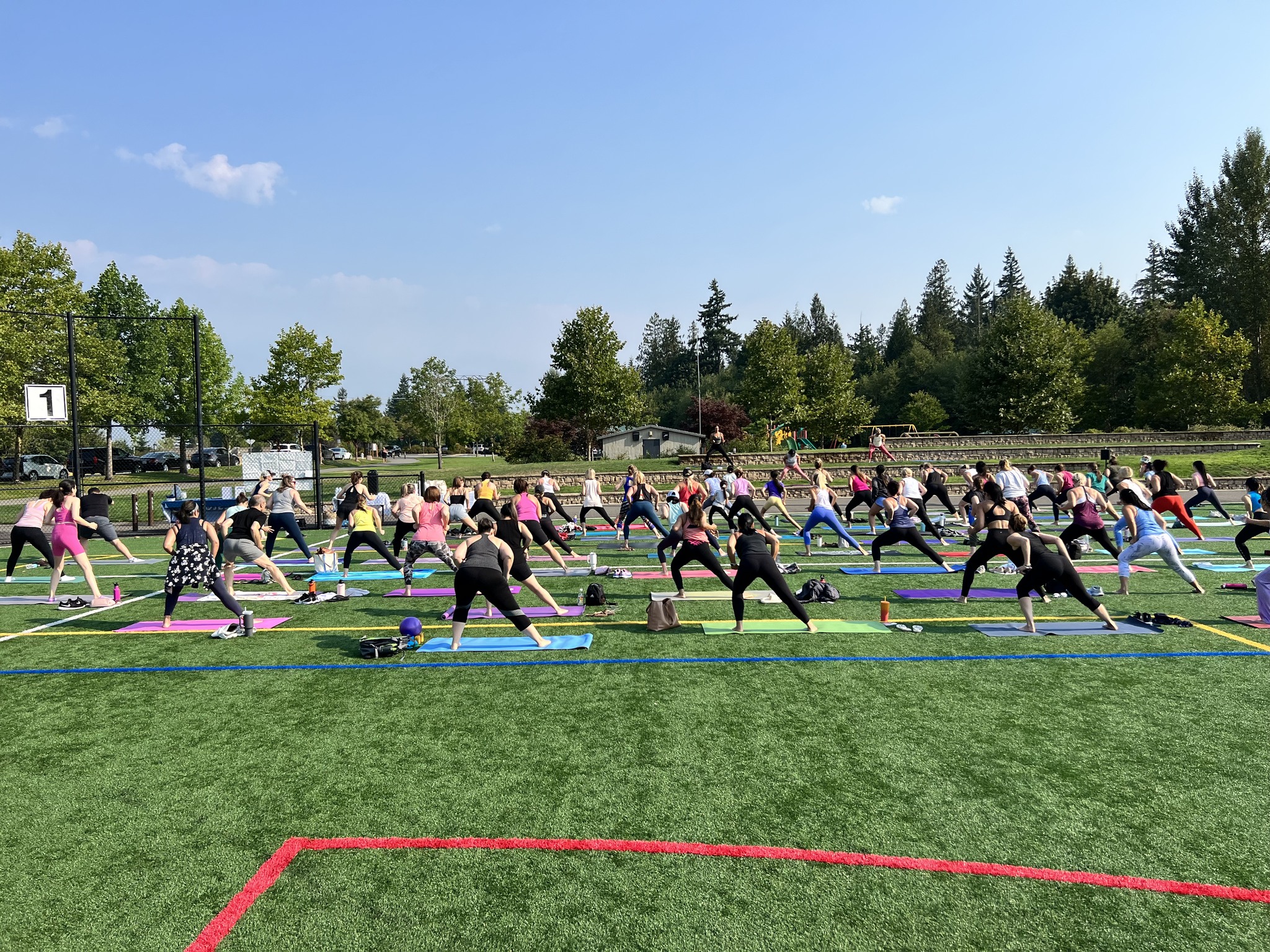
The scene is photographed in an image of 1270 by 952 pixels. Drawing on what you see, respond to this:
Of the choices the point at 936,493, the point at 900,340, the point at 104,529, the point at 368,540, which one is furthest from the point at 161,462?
the point at 900,340

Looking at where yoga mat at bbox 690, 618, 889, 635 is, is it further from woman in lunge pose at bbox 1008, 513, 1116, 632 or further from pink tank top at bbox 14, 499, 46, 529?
pink tank top at bbox 14, 499, 46, 529

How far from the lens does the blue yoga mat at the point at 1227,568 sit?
13.6m

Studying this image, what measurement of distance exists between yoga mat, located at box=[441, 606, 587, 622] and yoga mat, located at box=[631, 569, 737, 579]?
2.96 metres

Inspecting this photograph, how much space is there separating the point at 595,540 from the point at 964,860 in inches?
626

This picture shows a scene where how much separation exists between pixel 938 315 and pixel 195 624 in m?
111

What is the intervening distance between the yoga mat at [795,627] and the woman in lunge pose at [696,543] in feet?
1.94

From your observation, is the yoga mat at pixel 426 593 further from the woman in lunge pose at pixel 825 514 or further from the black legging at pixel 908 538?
the black legging at pixel 908 538

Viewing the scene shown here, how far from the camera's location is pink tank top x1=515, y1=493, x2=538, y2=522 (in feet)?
45.5

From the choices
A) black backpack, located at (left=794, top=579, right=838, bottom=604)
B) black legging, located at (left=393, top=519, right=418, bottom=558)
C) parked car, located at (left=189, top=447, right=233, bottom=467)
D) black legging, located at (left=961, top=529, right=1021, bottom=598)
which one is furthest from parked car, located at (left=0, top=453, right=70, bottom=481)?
black legging, located at (left=961, top=529, right=1021, bottom=598)

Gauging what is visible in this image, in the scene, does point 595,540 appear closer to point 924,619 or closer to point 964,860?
point 924,619

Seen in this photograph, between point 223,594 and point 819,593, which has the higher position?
point 223,594

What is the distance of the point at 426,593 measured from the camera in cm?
1288

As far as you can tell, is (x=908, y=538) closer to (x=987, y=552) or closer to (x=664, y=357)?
(x=987, y=552)

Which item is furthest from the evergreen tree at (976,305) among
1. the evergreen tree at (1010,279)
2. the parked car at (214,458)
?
the parked car at (214,458)
